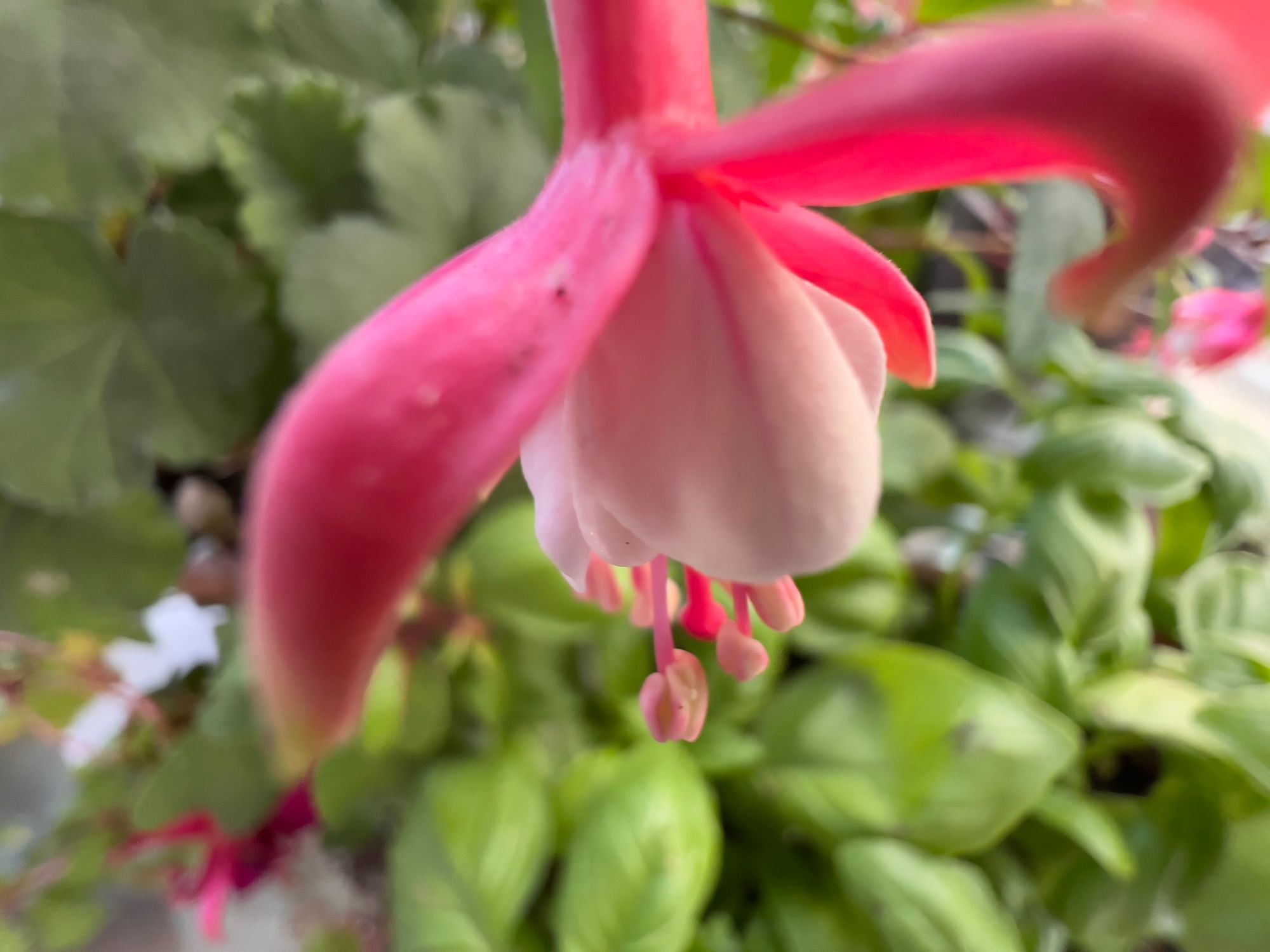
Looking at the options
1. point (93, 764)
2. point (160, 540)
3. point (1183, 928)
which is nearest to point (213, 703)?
point (160, 540)

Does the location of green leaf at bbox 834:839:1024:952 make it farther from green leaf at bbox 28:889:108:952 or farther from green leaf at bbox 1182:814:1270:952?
green leaf at bbox 28:889:108:952

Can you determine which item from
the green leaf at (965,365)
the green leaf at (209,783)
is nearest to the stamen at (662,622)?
the green leaf at (209,783)

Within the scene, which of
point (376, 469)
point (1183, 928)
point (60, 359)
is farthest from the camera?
point (1183, 928)

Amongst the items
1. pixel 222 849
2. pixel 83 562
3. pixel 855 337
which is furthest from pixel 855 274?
pixel 222 849

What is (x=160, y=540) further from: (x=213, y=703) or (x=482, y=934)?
(x=482, y=934)

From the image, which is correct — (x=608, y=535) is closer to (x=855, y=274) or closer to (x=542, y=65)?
(x=855, y=274)

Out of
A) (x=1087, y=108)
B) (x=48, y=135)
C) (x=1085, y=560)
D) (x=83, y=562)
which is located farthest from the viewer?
(x=1085, y=560)

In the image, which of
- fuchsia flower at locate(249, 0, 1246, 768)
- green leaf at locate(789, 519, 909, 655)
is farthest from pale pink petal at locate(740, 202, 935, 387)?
green leaf at locate(789, 519, 909, 655)
